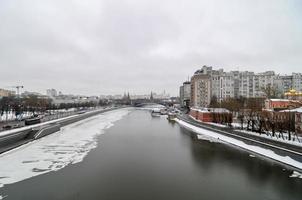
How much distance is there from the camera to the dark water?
11.7m

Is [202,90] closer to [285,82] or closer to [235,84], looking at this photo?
[235,84]

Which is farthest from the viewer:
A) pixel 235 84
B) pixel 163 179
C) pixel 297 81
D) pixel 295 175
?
pixel 297 81

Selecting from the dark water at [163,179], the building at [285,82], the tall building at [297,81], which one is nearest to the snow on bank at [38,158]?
the dark water at [163,179]

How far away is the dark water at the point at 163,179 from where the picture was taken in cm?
1173

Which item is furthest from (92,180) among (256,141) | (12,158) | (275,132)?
(275,132)

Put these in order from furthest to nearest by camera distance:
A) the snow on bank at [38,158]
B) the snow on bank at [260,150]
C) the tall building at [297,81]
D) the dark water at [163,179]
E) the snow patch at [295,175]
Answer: the tall building at [297,81], the snow on bank at [260,150], the snow patch at [295,175], the snow on bank at [38,158], the dark water at [163,179]

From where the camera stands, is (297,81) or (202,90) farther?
(297,81)

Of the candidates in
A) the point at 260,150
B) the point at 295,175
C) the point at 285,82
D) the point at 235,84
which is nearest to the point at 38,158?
the point at 295,175

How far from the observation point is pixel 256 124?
27453 millimetres

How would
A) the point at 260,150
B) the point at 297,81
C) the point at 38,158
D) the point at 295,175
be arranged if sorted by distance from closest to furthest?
the point at 295,175 < the point at 38,158 < the point at 260,150 < the point at 297,81

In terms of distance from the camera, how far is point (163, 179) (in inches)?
549

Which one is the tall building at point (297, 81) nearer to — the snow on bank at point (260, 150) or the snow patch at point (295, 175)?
the snow on bank at point (260, 150)

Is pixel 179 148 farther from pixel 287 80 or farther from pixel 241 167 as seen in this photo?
pixel 287 80

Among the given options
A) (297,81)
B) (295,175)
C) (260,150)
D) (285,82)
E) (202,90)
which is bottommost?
(295,175)
